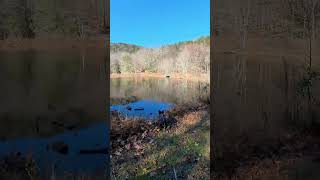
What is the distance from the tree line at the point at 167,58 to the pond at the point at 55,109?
17.3 inches

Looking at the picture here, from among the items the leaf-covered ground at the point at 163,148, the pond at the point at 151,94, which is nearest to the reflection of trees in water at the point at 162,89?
A: the pond at the point at 151,94

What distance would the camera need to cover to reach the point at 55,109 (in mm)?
2893

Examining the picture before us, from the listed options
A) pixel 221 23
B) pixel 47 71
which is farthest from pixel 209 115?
pixel 47 71

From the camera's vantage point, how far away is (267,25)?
3.08 meters

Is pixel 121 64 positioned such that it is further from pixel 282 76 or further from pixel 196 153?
pixel 282 76

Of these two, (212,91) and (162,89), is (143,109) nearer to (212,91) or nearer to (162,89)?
(162,89)

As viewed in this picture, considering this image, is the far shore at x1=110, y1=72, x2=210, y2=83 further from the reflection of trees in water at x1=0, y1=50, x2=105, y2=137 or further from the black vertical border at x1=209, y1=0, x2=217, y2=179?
the reflection of trees in water at x1=0, y1=50, x2=105, y2=137

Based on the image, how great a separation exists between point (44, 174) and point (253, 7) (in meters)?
1.88

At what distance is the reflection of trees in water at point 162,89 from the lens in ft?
10.8

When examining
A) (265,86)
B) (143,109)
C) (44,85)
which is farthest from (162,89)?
(44,85)

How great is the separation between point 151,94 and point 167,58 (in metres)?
0.32

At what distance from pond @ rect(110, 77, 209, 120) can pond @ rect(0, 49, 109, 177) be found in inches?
12.7

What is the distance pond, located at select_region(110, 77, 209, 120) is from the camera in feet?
10.8

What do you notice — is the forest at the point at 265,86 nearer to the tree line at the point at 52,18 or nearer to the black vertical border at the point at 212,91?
the black vertical border at the point at 212,91
